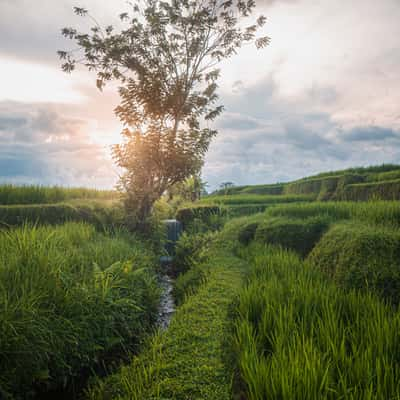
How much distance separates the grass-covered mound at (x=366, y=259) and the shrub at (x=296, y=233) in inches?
38.0

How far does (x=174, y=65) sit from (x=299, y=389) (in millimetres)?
10518

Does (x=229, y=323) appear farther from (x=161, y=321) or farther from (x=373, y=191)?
(x=373, y=191)

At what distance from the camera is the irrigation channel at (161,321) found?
3.24m

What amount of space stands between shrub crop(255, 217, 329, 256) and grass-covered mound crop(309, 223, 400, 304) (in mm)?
964

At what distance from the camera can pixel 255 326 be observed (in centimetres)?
297

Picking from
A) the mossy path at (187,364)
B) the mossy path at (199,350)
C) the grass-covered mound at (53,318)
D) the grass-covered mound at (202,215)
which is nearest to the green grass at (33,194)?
the grass-covered mound at (202,215)

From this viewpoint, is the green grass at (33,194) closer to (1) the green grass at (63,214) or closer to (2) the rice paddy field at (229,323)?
(1) the green grass at (63,214)

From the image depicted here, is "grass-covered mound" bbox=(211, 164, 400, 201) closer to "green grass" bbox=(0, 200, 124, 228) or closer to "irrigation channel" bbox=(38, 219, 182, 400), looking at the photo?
"irrigation channel" bbox=(38, 219, 182, 400)

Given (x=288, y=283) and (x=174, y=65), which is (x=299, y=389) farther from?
(x=174, y=65)

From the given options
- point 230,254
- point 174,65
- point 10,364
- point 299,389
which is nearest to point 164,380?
point 299,389

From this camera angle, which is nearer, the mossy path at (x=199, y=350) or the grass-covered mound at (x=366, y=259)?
the mossy path at (x=199, y=350)

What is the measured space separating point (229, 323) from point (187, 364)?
28.9 inches

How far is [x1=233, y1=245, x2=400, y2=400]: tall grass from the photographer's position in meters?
1.81

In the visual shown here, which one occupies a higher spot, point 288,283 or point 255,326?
point 288,283
